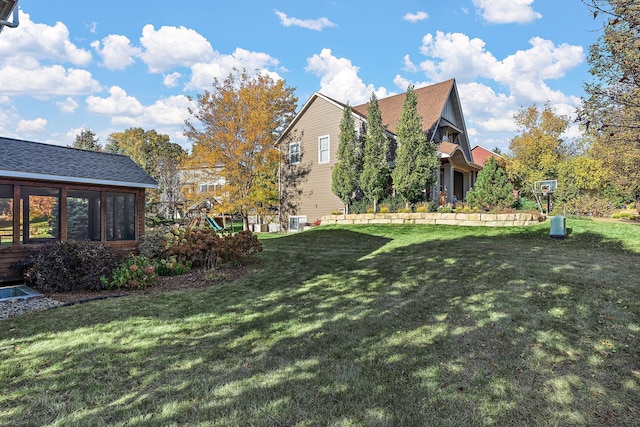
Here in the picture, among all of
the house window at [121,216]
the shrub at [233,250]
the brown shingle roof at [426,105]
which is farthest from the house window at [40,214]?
the brown shingle roof at [426,105]

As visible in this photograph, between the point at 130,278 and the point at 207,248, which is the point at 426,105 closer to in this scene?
the point at 207,248

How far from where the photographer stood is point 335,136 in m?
18.9

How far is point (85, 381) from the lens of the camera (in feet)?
9.74

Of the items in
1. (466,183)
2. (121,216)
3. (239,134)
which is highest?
(239,134)

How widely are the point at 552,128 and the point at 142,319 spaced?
2380 centimetres

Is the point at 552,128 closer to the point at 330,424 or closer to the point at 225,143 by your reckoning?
the point at 225,143

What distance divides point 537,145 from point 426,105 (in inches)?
293

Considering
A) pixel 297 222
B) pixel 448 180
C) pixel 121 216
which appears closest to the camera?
pixel 121 216

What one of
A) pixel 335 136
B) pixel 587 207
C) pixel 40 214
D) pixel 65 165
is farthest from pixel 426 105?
pixel 40 214

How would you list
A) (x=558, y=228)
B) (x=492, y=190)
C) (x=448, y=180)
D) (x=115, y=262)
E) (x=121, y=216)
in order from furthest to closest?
(x=448, y=180)
(x=492, y=190)
(x=558, y=228)
(x=121, y=216)
(x=115, y=262)

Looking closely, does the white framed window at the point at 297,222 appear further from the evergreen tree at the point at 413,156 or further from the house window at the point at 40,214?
the house window at the point at 40,214

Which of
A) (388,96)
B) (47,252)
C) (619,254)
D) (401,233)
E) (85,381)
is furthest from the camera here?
(388,96)

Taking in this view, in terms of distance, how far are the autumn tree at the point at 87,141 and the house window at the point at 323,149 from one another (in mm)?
25520

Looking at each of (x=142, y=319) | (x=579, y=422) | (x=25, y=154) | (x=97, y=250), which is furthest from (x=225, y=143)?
(x=579, y=422)
